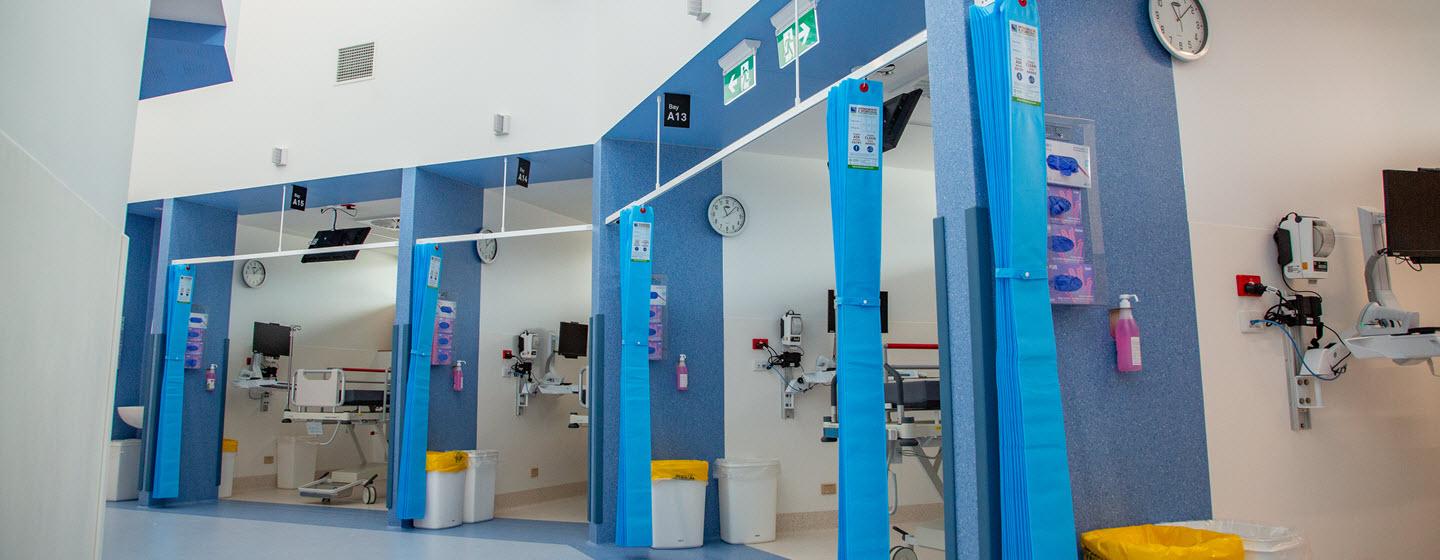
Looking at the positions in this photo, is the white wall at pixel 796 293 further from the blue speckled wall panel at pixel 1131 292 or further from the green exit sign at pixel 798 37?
the blue speckled wall panel at pixel 1131 292

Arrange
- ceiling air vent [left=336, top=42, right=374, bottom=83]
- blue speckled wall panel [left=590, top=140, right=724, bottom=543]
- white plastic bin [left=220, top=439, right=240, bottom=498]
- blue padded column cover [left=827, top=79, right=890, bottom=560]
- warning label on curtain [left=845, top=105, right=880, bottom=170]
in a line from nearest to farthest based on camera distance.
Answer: blue padded column cover [left=827, top=79, right=890, bottom=560] < warning label on curtain [left=845, top=105, right=880, bottom=170] < blue speckled wall panel [left=590, top=140, right=724, bottom=543] < ceiling air vent [left=336, top=42, right=374, bottom=83] < white plastic bin [left=220, top=439, right=240, bottom=498]

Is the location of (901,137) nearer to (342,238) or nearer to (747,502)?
(747,502)

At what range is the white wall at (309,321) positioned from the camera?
994 cm

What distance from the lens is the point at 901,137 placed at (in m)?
6.82

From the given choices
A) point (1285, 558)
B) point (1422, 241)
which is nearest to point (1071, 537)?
point (1285, 558)

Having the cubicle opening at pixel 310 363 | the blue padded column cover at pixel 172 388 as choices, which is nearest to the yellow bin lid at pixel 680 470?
the cubicle opening at pixel 310 363

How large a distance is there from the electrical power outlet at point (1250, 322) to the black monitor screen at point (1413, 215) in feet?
2.49

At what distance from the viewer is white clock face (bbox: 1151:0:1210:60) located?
3.18 meters

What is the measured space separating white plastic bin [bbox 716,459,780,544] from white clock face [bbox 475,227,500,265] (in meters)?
3.65

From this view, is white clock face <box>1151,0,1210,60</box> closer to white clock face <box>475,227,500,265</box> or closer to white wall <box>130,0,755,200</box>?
white wall <box>130,0,755,200</box>

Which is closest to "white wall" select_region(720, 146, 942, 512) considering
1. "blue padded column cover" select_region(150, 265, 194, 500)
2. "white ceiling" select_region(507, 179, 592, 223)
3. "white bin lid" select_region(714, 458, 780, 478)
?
"white bin lid" select_region(714, 458, 780, 478)

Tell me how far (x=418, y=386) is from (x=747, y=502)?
2.92 m

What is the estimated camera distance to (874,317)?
134 inches

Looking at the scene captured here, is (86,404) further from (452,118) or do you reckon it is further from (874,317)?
(452,118)
